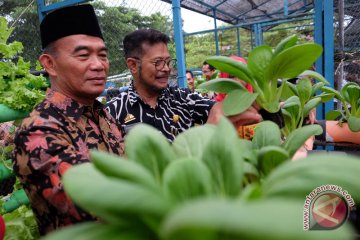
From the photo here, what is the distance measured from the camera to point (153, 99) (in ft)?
6.43

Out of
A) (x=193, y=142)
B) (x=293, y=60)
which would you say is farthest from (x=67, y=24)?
(x=193, y=142)

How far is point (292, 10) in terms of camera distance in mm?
11242

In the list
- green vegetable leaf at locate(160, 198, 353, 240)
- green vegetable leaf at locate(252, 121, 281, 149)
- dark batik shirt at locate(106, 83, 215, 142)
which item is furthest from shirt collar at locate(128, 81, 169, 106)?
green vegetable leaf at locate(160, 198, 353, 240)

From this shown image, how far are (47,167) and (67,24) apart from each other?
1.89 feet

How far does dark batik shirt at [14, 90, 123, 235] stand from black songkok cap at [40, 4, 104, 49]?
0.21m

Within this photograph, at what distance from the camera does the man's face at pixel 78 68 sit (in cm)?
116

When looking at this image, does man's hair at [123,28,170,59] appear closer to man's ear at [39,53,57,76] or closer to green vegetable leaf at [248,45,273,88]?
man's ear at [39,53,57,76]

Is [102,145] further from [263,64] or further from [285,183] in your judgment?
[285,183]

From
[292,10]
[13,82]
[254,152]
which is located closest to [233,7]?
[292,10]

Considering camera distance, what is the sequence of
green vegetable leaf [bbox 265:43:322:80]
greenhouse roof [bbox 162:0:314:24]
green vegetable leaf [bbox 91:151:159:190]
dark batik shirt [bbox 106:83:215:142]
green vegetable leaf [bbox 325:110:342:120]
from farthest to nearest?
greenhouse roof [bbox 162:0:314:24] → dark batik shirt [bbox 106:83:215:142] → green vegetable leaf [bbox 325:110:342:120] → green vegetable leaf [bbox 265:43:322:80] → green vegetable leaf [bbox 91:151:159:190]

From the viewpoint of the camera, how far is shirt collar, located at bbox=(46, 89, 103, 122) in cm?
108

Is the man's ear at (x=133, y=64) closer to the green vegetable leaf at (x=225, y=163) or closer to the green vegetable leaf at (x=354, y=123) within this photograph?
the green vegetable leaf at (x=354, y=123)

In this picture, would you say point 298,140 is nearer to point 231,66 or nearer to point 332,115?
point 231,66

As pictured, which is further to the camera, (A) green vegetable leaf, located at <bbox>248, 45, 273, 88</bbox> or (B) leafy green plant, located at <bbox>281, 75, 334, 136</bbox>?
(B) leafy green plant, located at <bbox>281, 75, 334, 136</bbox>
